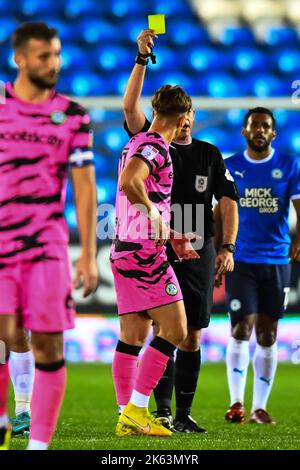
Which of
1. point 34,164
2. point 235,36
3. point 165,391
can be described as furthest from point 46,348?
point 235,36

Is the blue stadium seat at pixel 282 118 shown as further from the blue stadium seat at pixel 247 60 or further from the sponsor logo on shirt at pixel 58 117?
the sponsor logo on shirt at pixel 58 117

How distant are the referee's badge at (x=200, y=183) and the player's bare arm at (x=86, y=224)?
2.15m

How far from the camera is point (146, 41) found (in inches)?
214

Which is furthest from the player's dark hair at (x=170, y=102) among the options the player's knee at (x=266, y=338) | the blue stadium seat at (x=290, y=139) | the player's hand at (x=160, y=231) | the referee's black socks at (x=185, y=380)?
the blue stadium seat at (x=290, y=139)

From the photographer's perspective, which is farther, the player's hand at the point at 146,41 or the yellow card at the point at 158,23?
the player's hand at the point at 146,41

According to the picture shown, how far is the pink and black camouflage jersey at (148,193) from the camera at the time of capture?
16.9ft

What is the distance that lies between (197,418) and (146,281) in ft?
6.39

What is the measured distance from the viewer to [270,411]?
7.63m

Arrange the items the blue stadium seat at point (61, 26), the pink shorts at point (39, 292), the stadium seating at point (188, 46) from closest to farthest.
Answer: the pink shorts at point (39, 292) → the stadium seating at point (188, 46) → the blue stadium seat at point (61, 26)

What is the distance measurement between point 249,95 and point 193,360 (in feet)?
30.3

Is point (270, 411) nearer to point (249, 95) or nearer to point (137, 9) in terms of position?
point (249, 95)

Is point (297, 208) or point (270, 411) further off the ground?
point (297, 208)

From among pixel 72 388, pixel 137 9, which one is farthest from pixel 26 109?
pixel 137 9
